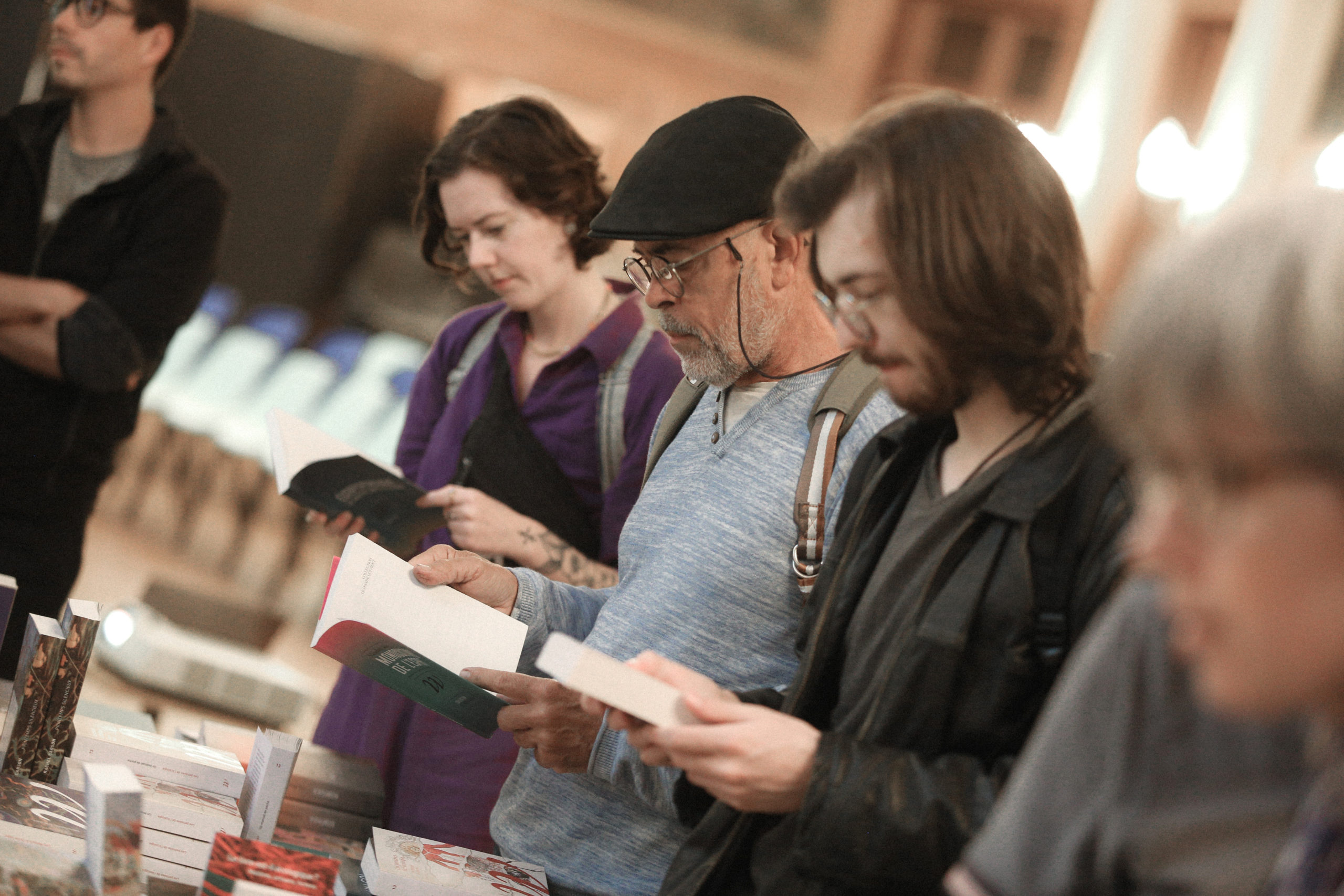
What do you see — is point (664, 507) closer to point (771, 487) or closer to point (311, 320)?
point (771, 487)

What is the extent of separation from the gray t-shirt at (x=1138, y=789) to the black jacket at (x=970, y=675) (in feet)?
0.82

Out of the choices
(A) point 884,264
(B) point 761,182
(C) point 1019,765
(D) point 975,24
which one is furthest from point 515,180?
(D) point 975,24

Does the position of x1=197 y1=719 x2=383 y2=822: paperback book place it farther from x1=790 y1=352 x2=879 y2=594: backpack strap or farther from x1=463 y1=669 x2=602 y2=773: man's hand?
x1=790 y1=352 x2=879 y2=594: backpack strap

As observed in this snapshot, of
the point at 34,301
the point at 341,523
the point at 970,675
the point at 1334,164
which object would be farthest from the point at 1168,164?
the point at 970,675

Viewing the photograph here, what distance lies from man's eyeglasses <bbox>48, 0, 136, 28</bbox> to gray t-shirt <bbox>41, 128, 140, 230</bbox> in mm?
234

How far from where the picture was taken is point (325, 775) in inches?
77.4

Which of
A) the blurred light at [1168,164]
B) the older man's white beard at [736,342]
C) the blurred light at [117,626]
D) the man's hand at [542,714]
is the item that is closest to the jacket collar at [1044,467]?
the older man's white beard at [736,342]

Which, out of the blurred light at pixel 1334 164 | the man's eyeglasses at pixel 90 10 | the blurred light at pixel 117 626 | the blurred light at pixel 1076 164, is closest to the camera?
the man's eyeglasses at pixel 90 10

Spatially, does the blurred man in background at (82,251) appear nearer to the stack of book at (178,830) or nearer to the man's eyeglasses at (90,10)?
the man's eyeglasses at (90,10)

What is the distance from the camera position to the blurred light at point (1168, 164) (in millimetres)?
6270

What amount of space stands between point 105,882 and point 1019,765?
106cm

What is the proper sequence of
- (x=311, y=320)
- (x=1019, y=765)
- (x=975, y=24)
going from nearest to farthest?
1. (x=1019, y=765)
2. (x=311, y=320)
3. (x=975, y=24)

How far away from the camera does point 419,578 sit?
178 centimetres

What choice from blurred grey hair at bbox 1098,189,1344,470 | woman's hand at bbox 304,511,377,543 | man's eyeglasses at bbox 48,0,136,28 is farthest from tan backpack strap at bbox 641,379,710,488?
man's eyeglasses at bbox 48,0,136,28
